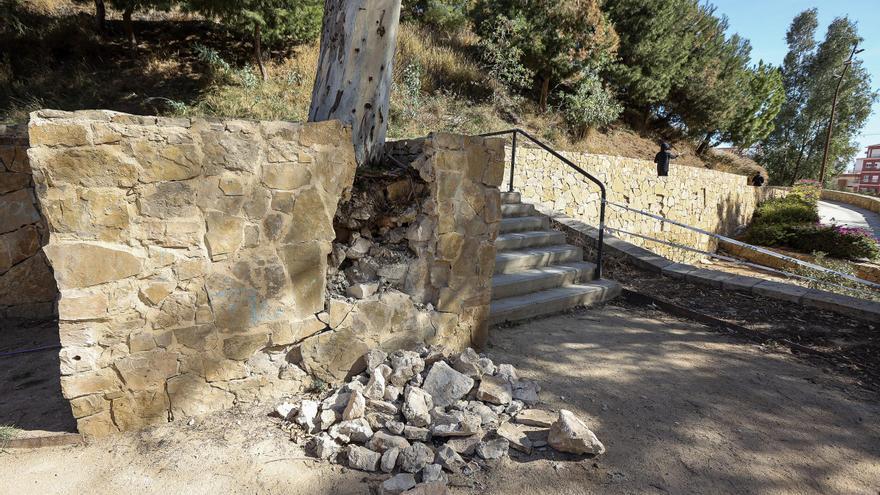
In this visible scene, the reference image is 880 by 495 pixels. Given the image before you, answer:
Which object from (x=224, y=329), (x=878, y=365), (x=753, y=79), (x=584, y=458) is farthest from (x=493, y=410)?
(x=753, y=79)

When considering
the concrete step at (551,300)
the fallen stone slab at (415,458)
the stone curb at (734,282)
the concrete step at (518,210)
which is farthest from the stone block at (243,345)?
the stone curb at (734,282)

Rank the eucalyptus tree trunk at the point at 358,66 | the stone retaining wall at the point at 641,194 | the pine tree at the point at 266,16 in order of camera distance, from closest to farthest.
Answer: the eucalyptus tree trunk at the point at 358,66 < the pine tree at the point at 266,16 < the stone retaining wall at the point at 641,194

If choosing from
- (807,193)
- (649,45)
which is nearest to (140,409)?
(649,45)

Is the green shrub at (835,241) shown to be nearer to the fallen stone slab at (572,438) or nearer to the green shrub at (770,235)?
the green shrub at (770,235)

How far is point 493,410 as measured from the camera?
8.26ft

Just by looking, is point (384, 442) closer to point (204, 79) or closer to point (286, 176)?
point (286, 176)

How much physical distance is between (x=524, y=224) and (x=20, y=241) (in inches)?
198

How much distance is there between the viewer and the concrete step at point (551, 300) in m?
3.91

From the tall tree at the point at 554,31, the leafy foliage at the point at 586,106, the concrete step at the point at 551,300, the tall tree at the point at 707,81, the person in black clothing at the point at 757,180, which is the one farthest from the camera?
the person in black clothing at the point at 757,180

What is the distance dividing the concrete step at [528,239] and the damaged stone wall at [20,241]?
436 centimetres

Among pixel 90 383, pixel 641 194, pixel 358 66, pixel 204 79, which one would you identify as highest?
pixel 204 79

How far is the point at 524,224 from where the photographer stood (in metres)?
5.39

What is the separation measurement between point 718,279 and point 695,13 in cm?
1272

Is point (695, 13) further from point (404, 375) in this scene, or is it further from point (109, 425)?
point (109, 425)
